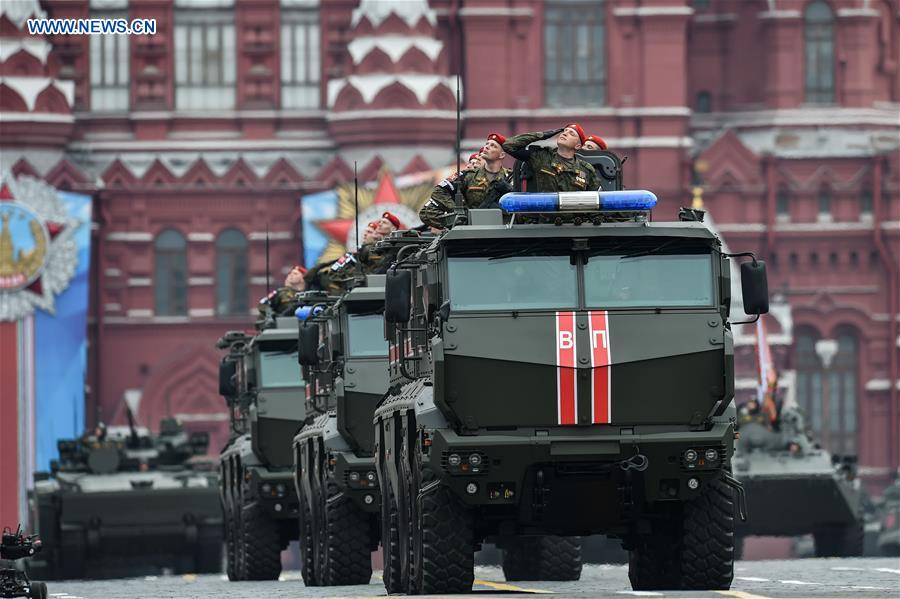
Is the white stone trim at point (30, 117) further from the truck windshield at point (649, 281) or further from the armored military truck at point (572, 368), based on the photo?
the truck windshield at point (649, 281)

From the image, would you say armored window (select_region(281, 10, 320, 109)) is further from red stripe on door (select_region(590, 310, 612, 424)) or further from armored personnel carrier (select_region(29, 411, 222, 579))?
red stripe on door (select_region(590, 310, 612, 424))

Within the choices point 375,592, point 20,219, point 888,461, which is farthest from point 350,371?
point 888,461

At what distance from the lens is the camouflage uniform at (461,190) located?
20.7 meters

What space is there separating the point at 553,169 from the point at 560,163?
3.0 inches

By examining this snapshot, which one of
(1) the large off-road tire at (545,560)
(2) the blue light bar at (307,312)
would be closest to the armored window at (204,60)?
(2) the blue light bar at (307,312)

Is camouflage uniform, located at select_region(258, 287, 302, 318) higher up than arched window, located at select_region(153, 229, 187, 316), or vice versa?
arched window, located at select_region(153, 229, 187, 316)

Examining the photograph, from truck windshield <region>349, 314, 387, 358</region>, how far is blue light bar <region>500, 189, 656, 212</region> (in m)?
5.71

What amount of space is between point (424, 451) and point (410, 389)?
1429mm

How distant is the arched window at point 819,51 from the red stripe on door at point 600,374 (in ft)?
151

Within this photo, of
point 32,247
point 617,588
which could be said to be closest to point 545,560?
point 617,588

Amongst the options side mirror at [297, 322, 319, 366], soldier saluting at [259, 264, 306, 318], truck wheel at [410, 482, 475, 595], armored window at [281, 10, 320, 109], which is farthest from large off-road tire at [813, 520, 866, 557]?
armored window at [281, 10, 320, 109]

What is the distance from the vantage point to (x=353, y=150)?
6041cm

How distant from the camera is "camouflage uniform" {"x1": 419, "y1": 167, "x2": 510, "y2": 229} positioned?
68.0 ft

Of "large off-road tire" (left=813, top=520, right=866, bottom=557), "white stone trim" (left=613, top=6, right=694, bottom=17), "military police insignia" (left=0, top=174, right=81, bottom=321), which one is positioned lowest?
"large off-road tire" (left=813, top=520, right=866, bottom=557)
